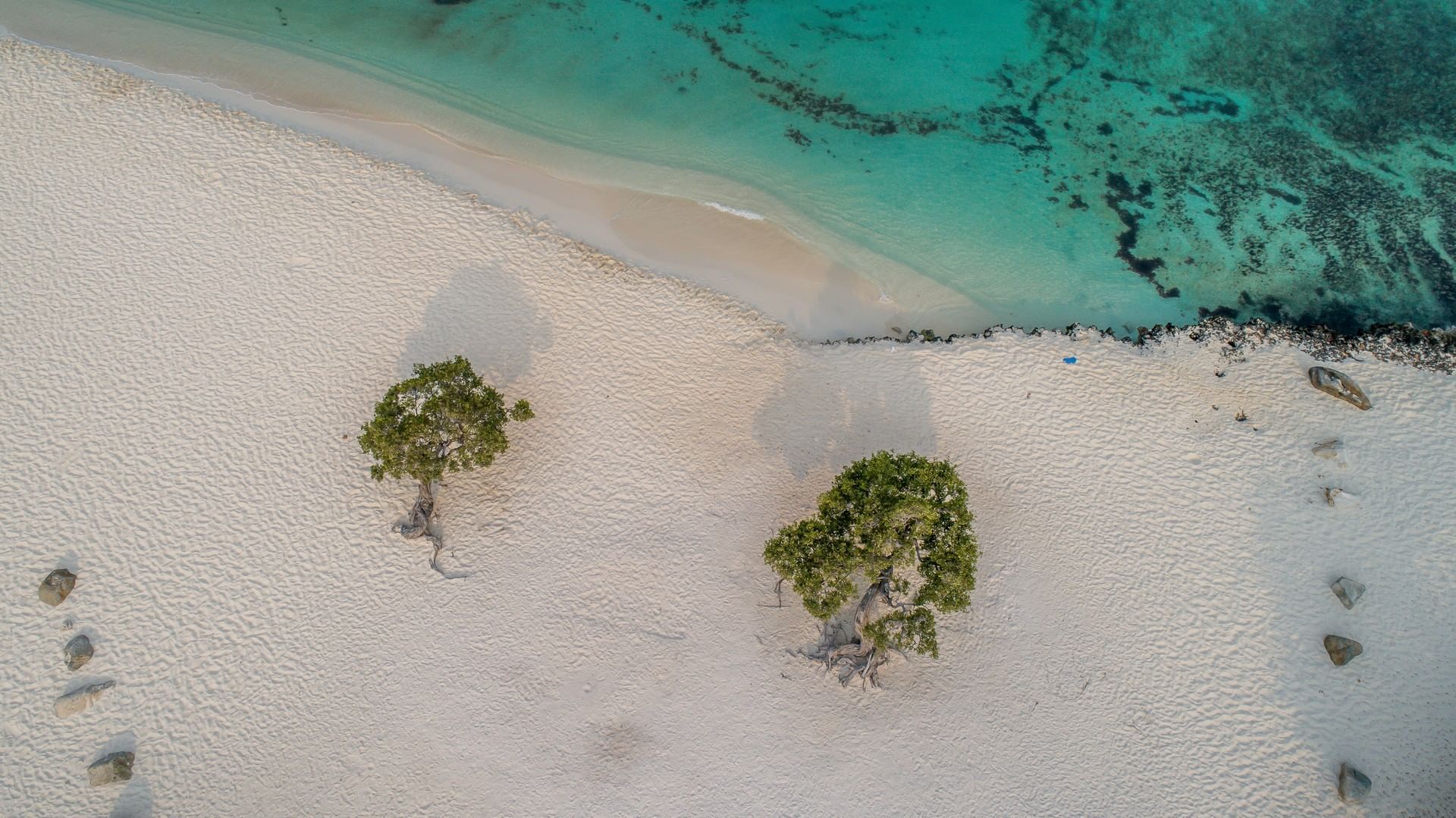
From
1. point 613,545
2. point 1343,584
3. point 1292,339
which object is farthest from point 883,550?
point 1292,339

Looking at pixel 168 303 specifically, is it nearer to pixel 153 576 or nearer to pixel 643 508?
pixel 153 576

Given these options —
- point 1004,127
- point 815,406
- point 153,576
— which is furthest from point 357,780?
point 1004,127

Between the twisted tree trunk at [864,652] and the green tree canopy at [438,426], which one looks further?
the green tree canopy at [438,426]

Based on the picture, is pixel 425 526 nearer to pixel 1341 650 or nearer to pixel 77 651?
pixel 77 651

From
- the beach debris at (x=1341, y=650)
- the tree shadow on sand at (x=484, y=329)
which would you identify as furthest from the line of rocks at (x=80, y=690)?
the beach debris at (x=1341, y=650)

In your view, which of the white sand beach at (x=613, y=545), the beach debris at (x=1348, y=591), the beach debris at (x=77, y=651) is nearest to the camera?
the white sand beach at (x=613, y=545)

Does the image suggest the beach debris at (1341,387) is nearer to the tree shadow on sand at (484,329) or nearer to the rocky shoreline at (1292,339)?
the rocky shoreline at (1292,339)
